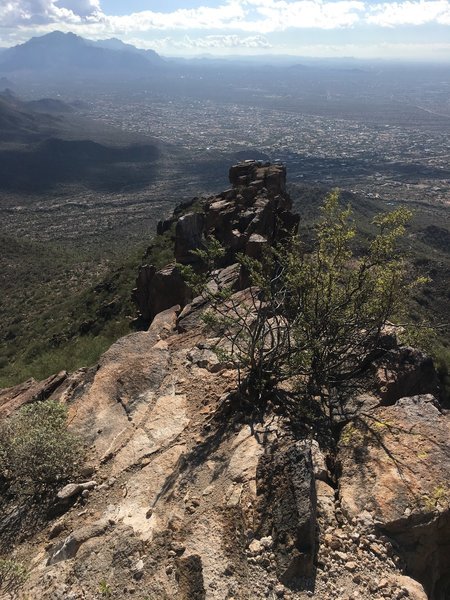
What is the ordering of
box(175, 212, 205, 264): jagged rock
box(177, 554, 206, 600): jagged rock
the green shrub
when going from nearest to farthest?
box(177, 554, 206, 600): jagged rock, the green shrub, box(175, 212, 205, 264): jagged rock

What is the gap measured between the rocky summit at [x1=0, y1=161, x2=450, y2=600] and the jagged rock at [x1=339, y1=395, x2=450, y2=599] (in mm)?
23

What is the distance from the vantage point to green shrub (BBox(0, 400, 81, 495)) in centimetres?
1010

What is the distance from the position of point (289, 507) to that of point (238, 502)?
3.46 ft

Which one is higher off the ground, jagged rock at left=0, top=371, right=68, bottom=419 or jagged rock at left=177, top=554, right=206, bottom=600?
jagged rock at left=177, top=554, right=206, bottom=600

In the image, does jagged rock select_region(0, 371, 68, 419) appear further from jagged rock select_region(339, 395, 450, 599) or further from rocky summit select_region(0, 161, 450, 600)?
jagged rock select_region(339, 395, 450, 599)

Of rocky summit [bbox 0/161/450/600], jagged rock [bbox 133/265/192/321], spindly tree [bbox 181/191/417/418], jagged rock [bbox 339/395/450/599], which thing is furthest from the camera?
jagged rock [bbox 133/265/192/321]

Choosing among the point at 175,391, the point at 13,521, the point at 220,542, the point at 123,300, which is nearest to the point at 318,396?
the point at 175,391

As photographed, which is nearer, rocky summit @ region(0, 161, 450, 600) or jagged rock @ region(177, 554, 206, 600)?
jagged rock @ region(177, 554, 206, 600)

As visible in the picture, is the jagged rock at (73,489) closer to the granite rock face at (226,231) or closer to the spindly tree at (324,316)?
the spindly tree at (324,316)

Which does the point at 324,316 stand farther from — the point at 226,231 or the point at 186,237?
the point at 186,237

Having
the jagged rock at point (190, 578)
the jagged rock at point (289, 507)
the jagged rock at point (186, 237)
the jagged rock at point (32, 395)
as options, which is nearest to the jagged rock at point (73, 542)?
the jagged rock at point (190, 578)

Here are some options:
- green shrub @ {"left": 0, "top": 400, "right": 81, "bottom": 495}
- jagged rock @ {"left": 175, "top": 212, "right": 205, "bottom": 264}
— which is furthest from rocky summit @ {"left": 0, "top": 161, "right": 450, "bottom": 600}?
jagged rock @ {"left": 175, "top": 212, "right": 205, "bottom": 264}

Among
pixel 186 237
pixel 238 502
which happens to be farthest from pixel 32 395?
pixel 186 237

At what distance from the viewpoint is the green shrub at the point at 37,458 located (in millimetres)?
10102
